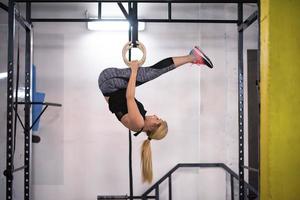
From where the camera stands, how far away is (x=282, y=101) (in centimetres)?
159

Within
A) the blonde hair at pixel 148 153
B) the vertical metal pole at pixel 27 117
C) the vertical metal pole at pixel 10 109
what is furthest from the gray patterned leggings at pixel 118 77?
the vertical metal pole at pixel 27 117

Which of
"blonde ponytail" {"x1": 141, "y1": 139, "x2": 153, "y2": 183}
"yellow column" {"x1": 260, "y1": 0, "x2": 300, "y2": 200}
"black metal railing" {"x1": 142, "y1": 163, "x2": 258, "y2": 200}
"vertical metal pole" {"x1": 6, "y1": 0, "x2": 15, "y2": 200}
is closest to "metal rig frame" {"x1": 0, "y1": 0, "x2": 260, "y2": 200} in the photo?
"vertical metal pole" {"x1": 6, "y1": 0, "x2": 15, "y2": 200}

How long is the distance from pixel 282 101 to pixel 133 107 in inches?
32.9

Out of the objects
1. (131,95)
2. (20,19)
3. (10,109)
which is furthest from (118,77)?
(20,19)

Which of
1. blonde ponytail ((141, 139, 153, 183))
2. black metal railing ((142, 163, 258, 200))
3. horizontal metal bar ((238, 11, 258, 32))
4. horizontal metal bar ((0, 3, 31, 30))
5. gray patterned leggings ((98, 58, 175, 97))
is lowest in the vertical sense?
black metal railing ((142, 163, 258, 200))

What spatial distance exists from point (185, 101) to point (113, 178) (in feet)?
3.62

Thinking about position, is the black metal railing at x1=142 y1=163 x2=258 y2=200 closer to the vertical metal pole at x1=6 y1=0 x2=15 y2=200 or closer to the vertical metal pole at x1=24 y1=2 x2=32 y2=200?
the vertical metal pole at x1=24 y1=2 x2=32 y2=200

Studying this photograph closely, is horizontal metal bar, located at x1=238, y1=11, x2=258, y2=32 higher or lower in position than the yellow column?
higher

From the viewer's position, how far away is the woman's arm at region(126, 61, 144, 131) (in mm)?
1859

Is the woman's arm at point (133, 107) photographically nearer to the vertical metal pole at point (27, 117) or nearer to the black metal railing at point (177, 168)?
the vertical metal pole at point (27, 117)

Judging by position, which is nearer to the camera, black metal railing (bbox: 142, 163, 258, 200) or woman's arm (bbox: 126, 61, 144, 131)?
woman's arm (bbox: 126, 61, 144, 131)

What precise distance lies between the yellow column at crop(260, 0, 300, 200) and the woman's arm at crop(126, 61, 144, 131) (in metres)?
0.73

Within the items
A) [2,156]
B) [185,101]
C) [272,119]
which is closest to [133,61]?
[272,119]

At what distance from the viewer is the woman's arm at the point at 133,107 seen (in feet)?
6.10
